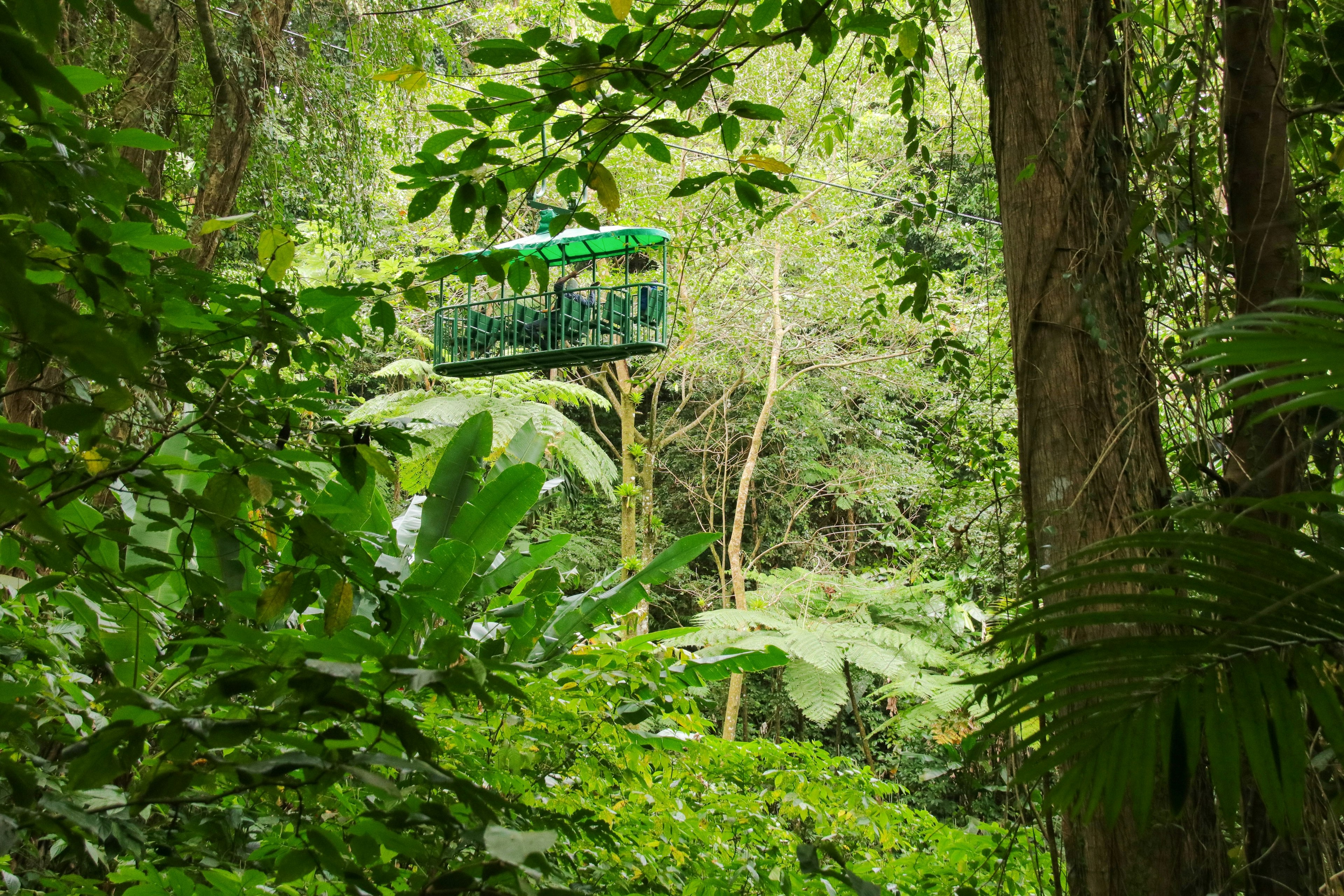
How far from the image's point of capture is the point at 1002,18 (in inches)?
52.2

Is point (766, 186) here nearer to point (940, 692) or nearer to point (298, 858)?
point (298, 858)

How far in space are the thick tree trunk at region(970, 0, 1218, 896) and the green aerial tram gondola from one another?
217 cm

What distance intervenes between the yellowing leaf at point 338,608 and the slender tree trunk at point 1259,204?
3.10ft

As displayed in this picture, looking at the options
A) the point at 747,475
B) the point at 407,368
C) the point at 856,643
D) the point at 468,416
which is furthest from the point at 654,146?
the point at 747,475

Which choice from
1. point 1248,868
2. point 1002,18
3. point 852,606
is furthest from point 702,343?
point 1248,868

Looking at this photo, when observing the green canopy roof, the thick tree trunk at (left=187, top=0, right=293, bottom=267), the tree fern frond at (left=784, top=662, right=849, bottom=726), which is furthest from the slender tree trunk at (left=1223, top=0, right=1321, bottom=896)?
the tree fern frond at (left=784, top=662, right=849, bottom=726)

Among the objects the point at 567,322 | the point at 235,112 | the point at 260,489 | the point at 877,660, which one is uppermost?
the point at 235,112

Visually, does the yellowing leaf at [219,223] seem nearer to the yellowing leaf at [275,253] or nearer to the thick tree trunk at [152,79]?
the yellowing leaf at [275,253]

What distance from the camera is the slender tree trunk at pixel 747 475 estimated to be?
7363 millimetres

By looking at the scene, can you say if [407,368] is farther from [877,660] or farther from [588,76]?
[588,76]

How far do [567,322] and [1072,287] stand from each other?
152 inches

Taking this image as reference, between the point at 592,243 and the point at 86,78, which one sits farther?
the point at 592,243

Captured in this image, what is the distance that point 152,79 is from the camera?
9.92 feet

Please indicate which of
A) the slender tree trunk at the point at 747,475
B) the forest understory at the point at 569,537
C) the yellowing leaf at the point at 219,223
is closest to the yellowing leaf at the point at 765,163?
the forest understory at the point at 569,537
